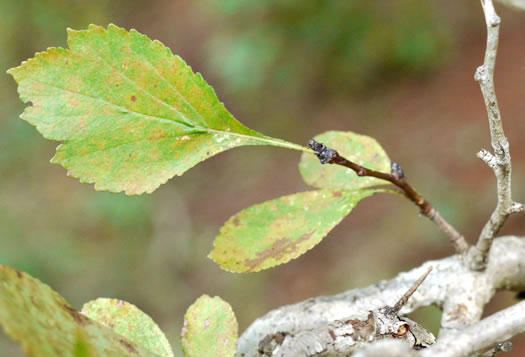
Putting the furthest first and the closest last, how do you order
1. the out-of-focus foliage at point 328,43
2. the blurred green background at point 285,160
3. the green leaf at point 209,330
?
the out-of-focus foliage at point 328,43
the blurred green background at point 285,160
the green leaf at point 209,330

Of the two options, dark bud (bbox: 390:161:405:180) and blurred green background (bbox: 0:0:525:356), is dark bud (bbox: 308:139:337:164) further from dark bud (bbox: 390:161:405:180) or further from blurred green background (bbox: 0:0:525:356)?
blurred green background (bbox: 0:0:525:356)

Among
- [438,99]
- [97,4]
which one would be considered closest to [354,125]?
[438,99]

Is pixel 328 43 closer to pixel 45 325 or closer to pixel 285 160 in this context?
pixel 285 160

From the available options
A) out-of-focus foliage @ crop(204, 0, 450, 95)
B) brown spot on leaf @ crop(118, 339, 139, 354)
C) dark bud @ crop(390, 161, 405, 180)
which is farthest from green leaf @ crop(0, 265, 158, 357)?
out-of-focus foliage @ crop(204, 0, 450, 95)

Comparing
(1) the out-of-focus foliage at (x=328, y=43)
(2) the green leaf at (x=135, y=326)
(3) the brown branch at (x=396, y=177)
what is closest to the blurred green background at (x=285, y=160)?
(1) the out-of-focus foliage at (x=328, y=43)

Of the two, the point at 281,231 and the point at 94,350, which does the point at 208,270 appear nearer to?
the point at 281,231

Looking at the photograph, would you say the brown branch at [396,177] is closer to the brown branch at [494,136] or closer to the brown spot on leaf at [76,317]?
the brown branch at [494,136]
